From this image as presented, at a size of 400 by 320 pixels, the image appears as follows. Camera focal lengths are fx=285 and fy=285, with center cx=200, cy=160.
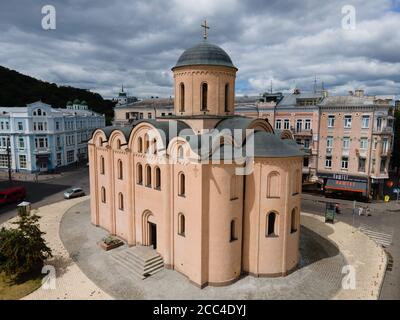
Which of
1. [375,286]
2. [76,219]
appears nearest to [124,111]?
[76,219]

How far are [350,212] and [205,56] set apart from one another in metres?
25.0

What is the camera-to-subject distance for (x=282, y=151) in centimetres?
1870

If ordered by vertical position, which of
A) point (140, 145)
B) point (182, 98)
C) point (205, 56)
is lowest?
point (140, 145)

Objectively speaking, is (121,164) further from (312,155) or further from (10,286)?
(312,155)

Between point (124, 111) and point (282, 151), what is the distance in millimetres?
43962

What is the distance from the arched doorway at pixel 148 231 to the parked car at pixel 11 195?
2205 cm

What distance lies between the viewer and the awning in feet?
120

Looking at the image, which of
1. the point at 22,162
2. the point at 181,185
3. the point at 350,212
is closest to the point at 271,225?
the point at 181,185

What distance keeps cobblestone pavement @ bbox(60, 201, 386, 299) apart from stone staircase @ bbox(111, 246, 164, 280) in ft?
1.56

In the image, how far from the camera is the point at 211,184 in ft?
58.5

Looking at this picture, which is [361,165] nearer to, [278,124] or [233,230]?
[278,124]

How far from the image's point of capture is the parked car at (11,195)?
111 feet

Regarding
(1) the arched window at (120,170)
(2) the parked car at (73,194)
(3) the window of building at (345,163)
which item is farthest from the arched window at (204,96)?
(3) the window of building at (345,163)

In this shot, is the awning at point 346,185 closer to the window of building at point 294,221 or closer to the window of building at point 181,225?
the window of building at point 294,221
